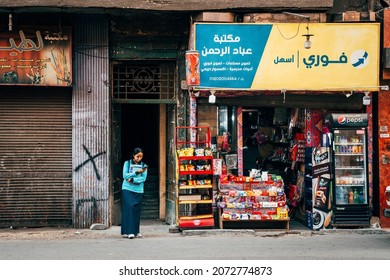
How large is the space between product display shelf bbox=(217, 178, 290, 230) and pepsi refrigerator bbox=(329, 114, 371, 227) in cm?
116

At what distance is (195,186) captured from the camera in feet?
45.0

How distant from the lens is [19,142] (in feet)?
48.6

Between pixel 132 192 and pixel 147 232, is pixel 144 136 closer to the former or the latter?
pixel 147 232

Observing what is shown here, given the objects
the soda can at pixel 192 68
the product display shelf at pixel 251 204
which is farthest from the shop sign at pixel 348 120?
the soda can at pixel 192 68

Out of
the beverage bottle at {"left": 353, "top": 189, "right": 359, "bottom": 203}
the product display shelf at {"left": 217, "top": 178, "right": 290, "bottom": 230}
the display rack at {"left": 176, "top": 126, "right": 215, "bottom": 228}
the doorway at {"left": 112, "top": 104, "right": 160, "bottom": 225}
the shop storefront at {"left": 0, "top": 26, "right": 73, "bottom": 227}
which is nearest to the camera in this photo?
the display rack at {"left": 176, "top": 126, "right": 215, "bottom": 228}

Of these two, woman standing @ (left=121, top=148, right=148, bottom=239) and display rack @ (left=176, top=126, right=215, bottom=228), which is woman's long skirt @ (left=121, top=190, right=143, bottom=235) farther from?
display rack @ (left=176, top=126, right=215, bottom=228)

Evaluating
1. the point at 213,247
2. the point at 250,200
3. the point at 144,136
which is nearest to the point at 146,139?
the point at 144,136

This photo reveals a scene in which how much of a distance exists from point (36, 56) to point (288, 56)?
5303 mm

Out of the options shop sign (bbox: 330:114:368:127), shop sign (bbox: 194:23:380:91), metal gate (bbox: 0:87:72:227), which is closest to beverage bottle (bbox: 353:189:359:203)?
shop sign (bbox: 330:114:368:127)

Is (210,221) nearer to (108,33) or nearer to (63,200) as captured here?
(63,200)

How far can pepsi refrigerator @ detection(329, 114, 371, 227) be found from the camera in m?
14.0

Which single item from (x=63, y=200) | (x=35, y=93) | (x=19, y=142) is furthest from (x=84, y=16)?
(x=63, y=200)

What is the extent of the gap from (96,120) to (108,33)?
1.91 m

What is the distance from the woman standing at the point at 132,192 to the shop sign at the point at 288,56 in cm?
214
